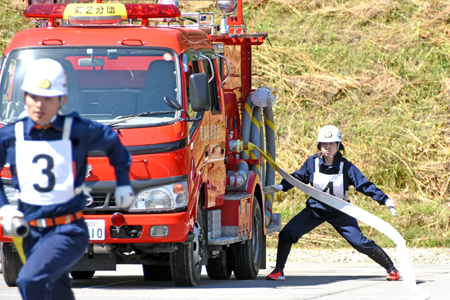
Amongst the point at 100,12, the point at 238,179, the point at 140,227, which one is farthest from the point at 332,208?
the point at 100,12

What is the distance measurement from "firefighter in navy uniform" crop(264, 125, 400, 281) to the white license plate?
273cm

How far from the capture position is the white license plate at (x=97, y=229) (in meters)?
8.34

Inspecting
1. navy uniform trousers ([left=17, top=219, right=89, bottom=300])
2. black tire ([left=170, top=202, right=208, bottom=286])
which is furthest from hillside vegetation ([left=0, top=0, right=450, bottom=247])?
navy uniform trousers ([left=17, top=219, right=89, bottom=300])

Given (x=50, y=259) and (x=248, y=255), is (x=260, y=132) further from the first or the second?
(x=50, y=259)

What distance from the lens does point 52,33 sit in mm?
8984

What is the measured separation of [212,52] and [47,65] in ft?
17.3

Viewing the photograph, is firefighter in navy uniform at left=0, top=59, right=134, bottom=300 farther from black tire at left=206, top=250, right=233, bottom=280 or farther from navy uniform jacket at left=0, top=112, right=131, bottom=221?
black tire at left=206, top=250, right=233, bottom=280

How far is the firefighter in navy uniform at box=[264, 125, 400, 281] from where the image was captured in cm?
1018

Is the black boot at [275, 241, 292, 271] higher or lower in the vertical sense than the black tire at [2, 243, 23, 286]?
lower

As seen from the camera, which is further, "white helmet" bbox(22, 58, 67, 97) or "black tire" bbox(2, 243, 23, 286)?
"black tire" bbox(2, 243, 23, 286)

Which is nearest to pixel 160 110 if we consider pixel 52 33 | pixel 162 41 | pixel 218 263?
pixel 162 41

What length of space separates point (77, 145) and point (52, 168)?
0.20m

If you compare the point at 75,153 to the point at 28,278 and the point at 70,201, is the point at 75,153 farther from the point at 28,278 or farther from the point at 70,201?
the point at 28,278

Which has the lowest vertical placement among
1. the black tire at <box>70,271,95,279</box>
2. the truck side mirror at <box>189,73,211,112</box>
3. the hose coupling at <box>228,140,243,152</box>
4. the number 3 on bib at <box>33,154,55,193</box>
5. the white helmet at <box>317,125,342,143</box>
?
the black tire at <box>70,271,95,279</box>
